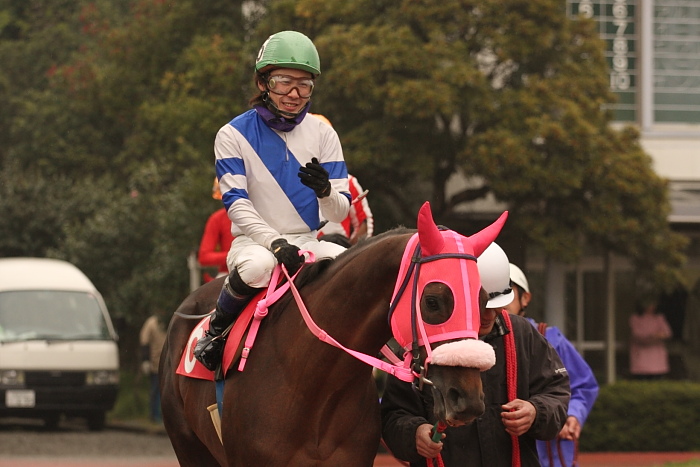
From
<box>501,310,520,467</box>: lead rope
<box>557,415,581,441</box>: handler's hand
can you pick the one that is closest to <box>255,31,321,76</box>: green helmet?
<box>501,310,520,467</box>: lead rope

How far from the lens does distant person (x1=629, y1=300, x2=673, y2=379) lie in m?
17.9

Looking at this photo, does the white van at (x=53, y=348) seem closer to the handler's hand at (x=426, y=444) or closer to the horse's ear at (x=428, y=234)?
the handler's hand at (x=426, y=444)

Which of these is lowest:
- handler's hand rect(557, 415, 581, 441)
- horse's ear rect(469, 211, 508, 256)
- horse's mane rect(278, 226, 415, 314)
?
handler's hand rect(557, 415, 581, 441)

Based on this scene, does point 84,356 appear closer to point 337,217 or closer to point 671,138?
point 671,138

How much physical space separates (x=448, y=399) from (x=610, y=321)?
15.7m

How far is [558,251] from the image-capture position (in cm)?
1516

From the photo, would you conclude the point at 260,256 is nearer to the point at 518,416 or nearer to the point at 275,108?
the point at 275,108

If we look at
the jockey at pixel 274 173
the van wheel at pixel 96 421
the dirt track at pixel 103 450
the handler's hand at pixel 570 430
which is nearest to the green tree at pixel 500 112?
the dirt track at pixel 103 450

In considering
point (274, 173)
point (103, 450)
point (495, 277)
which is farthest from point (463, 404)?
point (103, 450)

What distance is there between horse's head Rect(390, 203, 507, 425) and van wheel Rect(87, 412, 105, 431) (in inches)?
566

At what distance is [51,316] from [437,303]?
14585 mm

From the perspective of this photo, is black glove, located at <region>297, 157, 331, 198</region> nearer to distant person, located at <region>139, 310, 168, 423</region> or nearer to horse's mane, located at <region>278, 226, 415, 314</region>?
horse's mane, located at <region>278, 226, 415, 314</region>

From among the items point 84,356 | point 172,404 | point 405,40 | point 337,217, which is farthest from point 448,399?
point 84,356

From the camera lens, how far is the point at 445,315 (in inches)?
169
